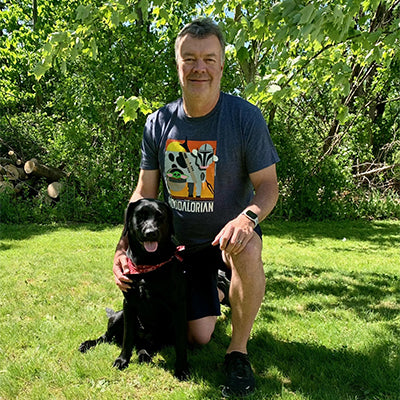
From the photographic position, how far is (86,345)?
263 cm

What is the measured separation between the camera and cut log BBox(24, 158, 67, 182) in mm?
8469

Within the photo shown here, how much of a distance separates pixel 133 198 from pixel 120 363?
106 cm

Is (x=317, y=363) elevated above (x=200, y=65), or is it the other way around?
(x=200, y=65)

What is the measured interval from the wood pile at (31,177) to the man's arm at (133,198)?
19.8 ft

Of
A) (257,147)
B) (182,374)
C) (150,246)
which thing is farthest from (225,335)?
(257,147)

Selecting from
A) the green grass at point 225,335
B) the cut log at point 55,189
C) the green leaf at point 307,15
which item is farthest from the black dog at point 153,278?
the cut log at point 55,189

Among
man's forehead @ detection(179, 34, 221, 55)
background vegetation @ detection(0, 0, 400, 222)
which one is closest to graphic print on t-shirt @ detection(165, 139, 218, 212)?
man's forehead @ detection(179, 34, 221, 55)

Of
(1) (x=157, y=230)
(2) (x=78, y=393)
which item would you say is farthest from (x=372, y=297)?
(2) (x=78, y=393)

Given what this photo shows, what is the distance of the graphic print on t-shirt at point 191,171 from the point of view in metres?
2.48

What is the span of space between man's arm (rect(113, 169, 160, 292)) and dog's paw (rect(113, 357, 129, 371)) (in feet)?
1.52

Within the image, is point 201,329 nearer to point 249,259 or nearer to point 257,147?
point 249,259

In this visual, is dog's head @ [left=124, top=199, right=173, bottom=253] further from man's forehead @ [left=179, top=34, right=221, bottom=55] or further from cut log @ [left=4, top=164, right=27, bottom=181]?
cut log @ [left=4, top=164, right=27, bottom=181]

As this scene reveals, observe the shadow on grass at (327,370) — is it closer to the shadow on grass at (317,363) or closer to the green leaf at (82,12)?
the shadow on grass at (317,363)

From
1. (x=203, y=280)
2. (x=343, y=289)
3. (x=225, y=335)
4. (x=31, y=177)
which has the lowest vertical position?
(x=343, y=289)
